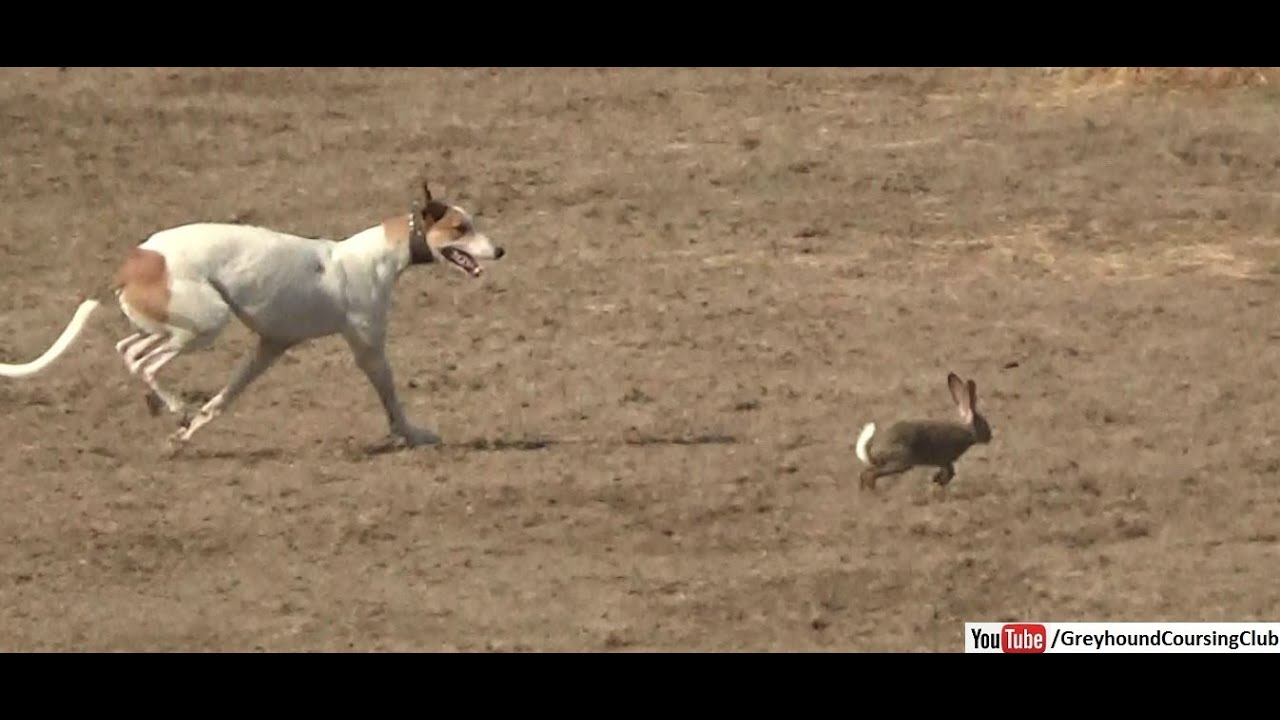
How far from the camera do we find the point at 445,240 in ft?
40.3

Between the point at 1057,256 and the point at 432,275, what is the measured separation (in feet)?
9.58

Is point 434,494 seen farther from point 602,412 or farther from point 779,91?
point 779,91

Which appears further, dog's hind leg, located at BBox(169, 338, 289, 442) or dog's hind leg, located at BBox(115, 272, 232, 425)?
dog's hind leg, located at BBox(169, 338, 289, 442)

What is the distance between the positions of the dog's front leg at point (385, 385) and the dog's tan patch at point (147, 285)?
78 centimetres

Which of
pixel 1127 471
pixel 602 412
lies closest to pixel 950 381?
pixel 1127 471

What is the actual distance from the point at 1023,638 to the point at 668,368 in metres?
3.60

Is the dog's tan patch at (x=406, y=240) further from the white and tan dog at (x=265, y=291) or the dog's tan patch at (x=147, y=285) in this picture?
the dog's tan patch at (x=147, y=285)

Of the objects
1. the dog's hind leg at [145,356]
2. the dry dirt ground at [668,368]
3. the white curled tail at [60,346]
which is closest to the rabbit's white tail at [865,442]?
the dry dirt ground at [668,368]

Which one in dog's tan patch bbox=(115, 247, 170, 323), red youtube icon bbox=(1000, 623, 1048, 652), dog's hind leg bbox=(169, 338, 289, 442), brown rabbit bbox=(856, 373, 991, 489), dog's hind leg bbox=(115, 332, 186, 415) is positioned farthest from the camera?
dog's hind leg bbox=(169, 338, 289, 442)

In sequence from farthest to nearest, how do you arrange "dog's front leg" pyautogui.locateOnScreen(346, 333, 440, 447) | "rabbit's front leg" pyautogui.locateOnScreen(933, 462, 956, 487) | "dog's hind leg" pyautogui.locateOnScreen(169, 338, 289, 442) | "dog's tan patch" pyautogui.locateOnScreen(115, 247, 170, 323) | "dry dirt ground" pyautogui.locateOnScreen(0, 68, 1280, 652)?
1. "dog's hind leg" pyautogui.locateOnScreen(169, 338, 289, 442)
2. "dog's front leg" pyautogui.locateOnScreen(346, 333, 440, 447)
3. "dog's tan patch" pyautogui.locateOnScreen(115, 247, 170, 323)
4. "rabbit's front leg" pyautogui.locateOnScreen(933, 462, 956, 487)
5. "dry dirt ground" pyautogui.locateOnScreen(0, 68, 1280, 652)

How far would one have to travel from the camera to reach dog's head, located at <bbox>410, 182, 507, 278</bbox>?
12.2 metres

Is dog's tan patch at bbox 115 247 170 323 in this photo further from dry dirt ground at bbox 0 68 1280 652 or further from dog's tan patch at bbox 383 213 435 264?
dog's tan patch at bbox 383 213 435 264

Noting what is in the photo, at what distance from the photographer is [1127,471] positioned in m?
11.7

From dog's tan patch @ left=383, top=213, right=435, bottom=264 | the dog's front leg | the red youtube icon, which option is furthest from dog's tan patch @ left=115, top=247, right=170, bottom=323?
the red youtube icon
